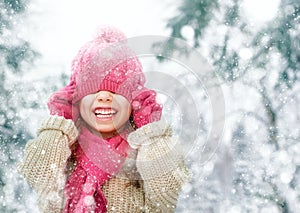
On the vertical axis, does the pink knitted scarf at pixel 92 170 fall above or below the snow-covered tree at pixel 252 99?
below

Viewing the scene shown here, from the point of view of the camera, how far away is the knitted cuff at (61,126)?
2.36 meters

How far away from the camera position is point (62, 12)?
480 centimetres

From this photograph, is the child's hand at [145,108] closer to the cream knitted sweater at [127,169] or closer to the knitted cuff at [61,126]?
the cream knitted sweater at [127,169]

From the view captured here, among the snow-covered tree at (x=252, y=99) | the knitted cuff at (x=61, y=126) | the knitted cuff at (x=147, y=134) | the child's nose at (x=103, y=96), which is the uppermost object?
the snow-covered tree at (x=252, y=99)

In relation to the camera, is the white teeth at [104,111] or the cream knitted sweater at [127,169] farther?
the white teeth at [104,111]

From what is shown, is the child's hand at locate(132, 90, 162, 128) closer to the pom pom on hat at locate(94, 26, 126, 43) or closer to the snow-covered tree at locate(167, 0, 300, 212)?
the pom pom on hat at locate(94, 26, 126, 43)

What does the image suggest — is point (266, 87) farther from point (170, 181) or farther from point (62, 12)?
point (170, 181)

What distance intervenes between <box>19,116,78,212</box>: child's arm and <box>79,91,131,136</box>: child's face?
0.14 metres

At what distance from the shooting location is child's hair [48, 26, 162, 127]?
244cm

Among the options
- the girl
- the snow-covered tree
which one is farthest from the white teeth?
the snow-covered tree

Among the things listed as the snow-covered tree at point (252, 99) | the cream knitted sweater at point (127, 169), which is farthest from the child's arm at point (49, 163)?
the snow-covered tree at point (252, 99)

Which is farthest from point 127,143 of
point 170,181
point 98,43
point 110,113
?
point 98,43

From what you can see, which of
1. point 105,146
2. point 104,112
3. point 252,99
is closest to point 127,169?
point 105,146

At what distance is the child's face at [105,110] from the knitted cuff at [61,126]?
0.38ft
